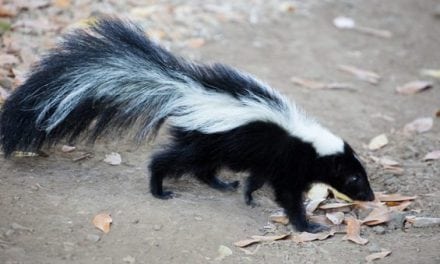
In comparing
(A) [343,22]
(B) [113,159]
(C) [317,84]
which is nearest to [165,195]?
(B) [113,159]

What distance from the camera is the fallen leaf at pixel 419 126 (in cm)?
700

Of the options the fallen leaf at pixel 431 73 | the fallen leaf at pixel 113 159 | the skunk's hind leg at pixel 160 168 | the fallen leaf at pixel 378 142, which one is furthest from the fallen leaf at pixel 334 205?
the fallen leaf at pixel 431 73

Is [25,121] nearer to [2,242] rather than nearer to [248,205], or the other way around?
[2,242]

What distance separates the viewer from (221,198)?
5.43 metres

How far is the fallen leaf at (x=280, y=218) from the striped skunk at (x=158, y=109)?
10cm

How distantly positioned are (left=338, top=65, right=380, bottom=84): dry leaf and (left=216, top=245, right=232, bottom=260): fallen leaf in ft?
13.6

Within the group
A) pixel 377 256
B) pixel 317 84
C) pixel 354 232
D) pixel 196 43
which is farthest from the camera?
pixel 196 43

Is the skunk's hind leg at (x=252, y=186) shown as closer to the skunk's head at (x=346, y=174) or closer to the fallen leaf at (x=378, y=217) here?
the skunk's head at (x=346, y=174)

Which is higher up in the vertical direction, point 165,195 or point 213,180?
point 165,195

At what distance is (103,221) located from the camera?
4.67 m

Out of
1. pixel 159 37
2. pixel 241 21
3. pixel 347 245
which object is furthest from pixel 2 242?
pixel 241 21

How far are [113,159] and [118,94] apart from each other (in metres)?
0.85

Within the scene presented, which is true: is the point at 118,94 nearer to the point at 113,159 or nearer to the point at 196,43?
the point at 113,159

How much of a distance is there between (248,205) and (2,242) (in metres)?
1.97
